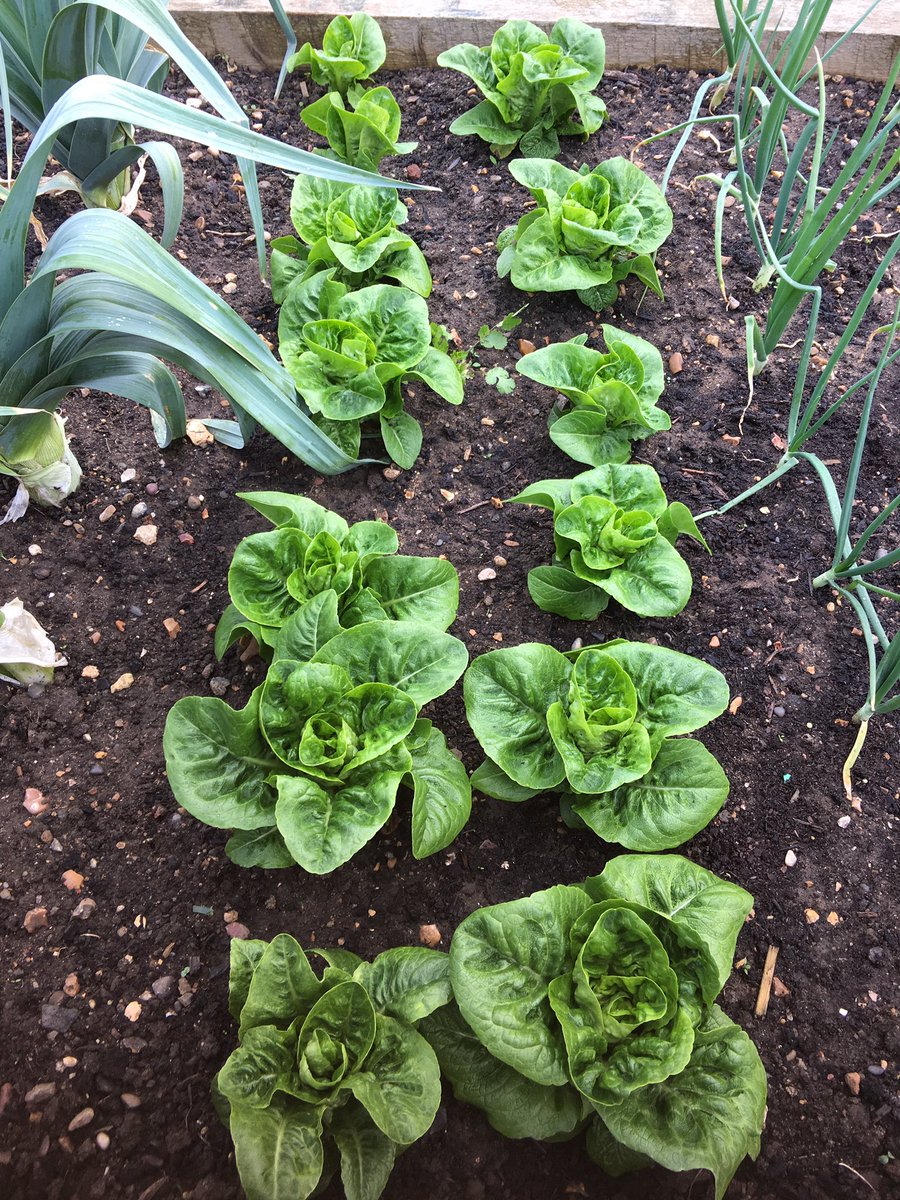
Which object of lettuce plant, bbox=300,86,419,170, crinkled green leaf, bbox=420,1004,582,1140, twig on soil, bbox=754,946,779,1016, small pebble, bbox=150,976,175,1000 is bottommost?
small pebble, bbox=150,976,175,1000

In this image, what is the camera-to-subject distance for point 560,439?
1.96m

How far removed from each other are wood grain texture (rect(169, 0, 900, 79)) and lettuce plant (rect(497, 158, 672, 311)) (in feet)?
2.74

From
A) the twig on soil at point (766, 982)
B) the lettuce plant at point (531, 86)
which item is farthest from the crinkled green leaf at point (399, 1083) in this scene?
the lettuce plant at point (531, 86)

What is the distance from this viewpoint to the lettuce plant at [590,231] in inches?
85.1

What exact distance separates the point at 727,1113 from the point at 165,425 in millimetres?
1731

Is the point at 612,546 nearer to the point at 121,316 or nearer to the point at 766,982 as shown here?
the point at 766,982

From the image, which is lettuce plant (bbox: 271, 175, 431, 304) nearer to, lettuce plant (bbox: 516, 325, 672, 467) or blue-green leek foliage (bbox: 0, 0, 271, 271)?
blue-green leek foliage (bbox: 0, 0, 271, 271)

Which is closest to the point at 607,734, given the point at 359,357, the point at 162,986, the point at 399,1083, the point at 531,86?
the point at 399,1083

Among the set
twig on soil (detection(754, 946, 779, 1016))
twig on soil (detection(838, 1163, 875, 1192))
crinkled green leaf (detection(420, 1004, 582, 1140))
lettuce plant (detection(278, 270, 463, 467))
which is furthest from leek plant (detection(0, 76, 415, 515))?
twig on soil (detection(838, 1163, 875, 1192))

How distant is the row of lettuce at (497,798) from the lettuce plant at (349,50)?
124cm

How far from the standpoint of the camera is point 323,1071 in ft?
4.00

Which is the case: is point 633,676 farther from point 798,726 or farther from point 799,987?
point 799,987

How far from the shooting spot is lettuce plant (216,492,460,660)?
1607 millimetres

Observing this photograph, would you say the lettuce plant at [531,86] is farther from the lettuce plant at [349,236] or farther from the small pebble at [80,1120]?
the small pebble at [80,1120]
